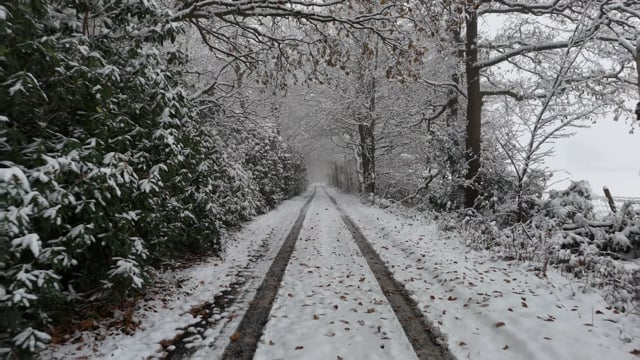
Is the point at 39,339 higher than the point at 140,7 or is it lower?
lower

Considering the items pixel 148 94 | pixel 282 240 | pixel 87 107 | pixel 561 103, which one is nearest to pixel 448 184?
pixel 561 103

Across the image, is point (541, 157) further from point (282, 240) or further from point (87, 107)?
point (87, 107)

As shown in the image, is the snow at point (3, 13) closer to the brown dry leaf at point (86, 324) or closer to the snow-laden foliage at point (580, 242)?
the brown dry leaf at point (86, 324)

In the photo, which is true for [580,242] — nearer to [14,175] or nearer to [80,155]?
[80,155]

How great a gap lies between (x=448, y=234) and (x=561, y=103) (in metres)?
5.01

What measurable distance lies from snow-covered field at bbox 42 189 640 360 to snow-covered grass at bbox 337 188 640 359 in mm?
12

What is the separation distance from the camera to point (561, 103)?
408 inches

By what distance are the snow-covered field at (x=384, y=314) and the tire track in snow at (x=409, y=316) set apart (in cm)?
12

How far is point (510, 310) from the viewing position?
15.9ft

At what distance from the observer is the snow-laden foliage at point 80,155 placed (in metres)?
3.28

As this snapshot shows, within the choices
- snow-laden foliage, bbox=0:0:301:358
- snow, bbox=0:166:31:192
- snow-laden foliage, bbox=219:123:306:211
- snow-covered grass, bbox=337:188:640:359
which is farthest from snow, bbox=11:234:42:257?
snow-laden foliage, bbox=219:123:306:211

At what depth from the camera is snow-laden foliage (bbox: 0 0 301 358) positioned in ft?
10.7

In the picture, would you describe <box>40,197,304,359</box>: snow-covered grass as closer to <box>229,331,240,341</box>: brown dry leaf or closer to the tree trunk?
<box>229,331,240,341</box>: brown dry leaf

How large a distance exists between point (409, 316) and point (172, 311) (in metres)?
3.45
